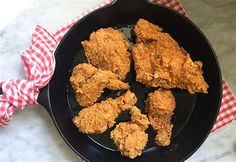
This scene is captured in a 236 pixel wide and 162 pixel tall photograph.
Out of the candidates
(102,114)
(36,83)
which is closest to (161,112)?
(102,114)

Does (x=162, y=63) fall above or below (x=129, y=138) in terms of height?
above

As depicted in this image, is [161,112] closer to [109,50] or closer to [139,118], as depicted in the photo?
[139,118]

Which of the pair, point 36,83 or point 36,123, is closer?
point 36,83

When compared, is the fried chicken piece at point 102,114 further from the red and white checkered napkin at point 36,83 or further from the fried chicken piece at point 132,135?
the red and white checkered napkin at point 36,83

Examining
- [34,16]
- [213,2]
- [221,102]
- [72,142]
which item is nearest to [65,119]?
[72,142]

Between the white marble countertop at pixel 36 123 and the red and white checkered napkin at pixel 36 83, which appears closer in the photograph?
the red and white checkered napkin at pixel 36 83

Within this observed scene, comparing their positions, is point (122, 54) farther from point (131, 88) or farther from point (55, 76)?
point (55, 76)

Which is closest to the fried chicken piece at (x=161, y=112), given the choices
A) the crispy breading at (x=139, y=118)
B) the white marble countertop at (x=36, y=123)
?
the crispy breading at (x=139, y=118)
